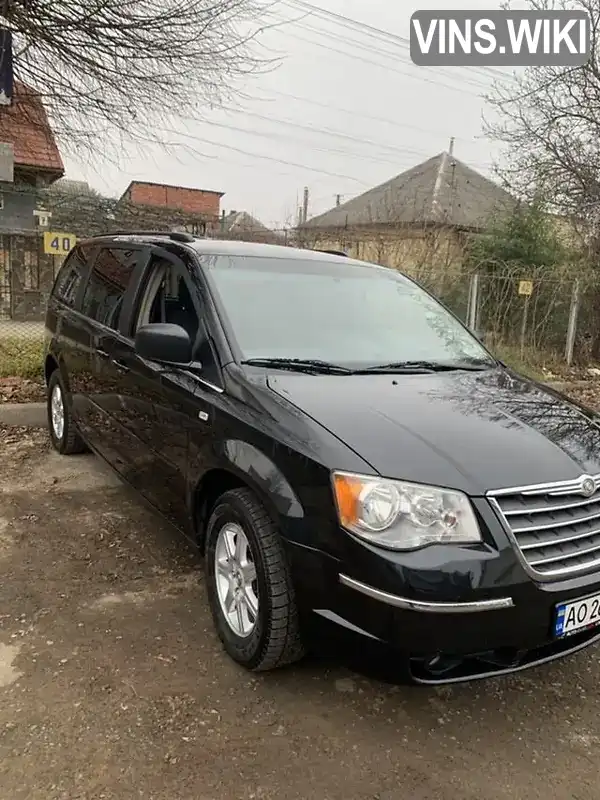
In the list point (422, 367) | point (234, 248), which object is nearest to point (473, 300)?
point (234, 248)

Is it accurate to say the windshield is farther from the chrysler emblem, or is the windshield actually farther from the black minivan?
the chrysler emblem

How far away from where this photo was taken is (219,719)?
8.01 feet

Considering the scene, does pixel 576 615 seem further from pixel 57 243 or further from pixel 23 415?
pixel 57 243

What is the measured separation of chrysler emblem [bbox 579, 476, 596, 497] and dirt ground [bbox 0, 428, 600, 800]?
0.92 metres

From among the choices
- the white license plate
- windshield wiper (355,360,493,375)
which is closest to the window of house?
windshield wiper (355,360,493,375)

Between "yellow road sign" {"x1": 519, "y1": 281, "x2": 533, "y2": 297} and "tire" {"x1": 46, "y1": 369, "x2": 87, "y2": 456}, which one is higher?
"yellow road sign" {"x1": 519, "y1": 281, "x2": 533, "y2": 297}

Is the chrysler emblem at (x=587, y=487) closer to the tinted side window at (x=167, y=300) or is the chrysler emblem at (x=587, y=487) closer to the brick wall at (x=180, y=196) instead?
the tinted side window at (x=167, y=300)

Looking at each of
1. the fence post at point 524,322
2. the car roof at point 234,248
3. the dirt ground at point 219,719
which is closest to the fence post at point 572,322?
the fence post at point 524,322

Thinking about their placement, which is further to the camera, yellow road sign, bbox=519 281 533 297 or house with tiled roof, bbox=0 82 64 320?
yellow road sign, bbox=519 281 533 297

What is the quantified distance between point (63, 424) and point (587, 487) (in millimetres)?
4265

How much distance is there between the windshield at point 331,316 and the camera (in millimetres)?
3230

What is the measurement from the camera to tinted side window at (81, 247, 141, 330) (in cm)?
413

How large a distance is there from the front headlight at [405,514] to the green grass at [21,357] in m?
6.07

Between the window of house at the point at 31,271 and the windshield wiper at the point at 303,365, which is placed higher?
the window of house at the point at 31,271
